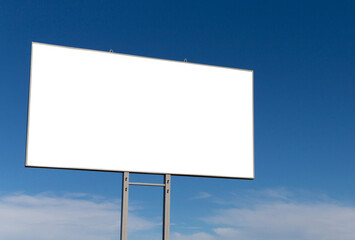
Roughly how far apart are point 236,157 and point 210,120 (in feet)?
2.60

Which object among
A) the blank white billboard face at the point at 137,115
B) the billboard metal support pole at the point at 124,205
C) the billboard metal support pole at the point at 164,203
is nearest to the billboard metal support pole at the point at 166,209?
the billboard metal support pole at the point at 164,203

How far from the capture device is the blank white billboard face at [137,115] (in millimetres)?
8039

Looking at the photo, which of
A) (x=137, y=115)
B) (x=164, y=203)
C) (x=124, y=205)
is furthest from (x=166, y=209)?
(x=137, y=115)

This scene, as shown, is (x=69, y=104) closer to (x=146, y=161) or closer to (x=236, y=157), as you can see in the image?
(x=146, y=161)

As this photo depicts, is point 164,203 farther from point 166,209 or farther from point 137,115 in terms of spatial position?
point 137,115

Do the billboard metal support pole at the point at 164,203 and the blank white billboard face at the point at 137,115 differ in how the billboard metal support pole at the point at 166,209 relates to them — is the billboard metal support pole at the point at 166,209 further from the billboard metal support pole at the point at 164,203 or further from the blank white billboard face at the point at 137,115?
the blank white billboard face at the point at 137,115

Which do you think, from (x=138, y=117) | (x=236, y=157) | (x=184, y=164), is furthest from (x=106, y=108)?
(x=236, y=157)

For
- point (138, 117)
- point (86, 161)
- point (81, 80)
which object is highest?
point (81, 80)

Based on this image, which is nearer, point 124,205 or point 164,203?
point 124,205

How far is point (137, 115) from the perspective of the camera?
8.48 metres

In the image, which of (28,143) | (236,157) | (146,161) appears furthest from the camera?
(236,157)

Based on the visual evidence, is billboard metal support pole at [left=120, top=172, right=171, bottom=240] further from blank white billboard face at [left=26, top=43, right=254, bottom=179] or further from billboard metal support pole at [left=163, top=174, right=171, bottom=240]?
blank white billboard face at [left=26, top=43, right=254, bottom=179]

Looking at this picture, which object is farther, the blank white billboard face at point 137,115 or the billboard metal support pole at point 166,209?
the billboard metal support pole at point 166,209

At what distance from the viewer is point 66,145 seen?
801 cm
